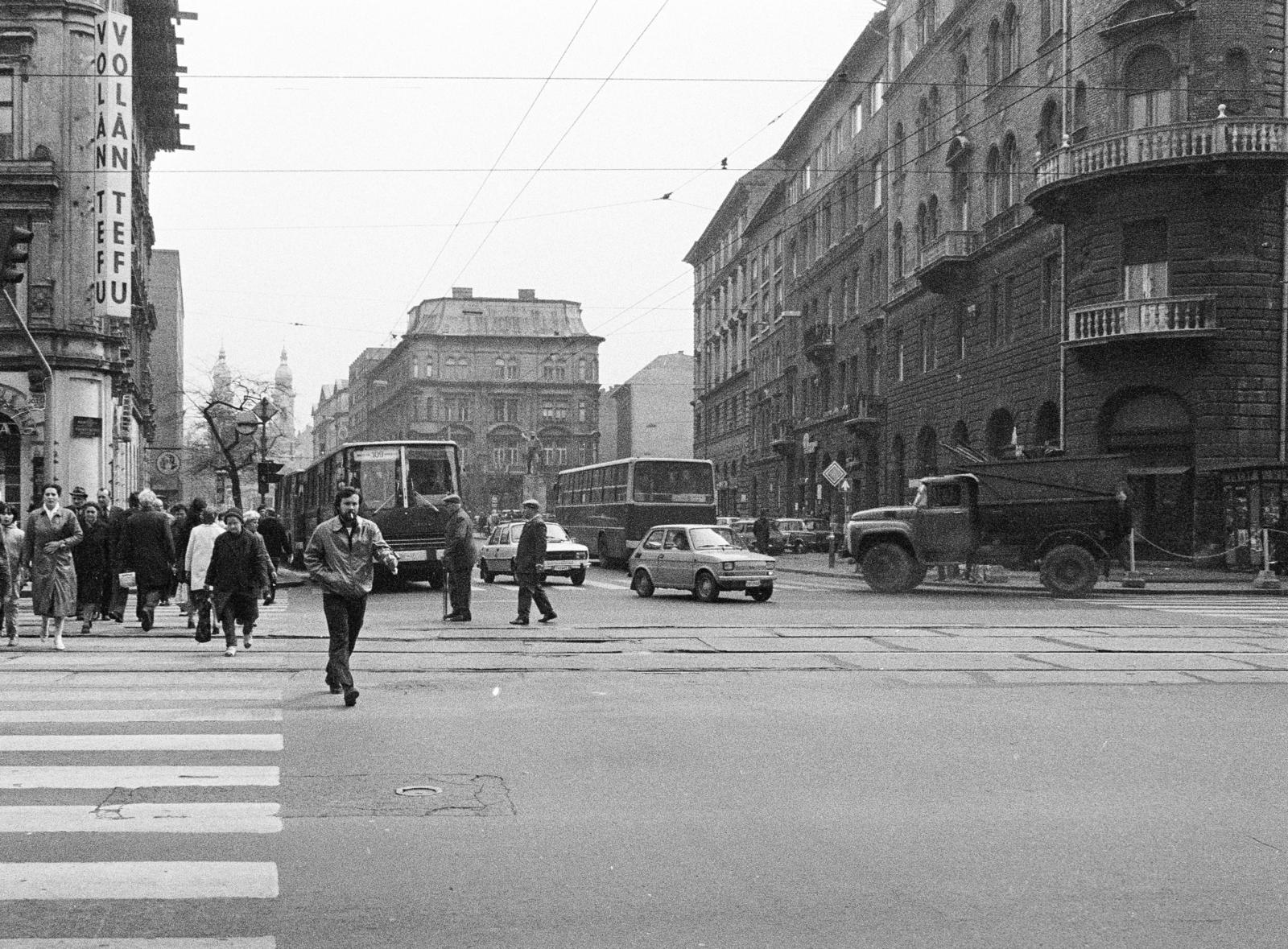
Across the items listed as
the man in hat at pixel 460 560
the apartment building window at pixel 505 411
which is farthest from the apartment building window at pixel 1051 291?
the apartment building window at pixel 505 411

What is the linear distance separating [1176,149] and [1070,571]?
10829 mm

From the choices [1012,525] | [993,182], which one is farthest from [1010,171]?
[1012,525]

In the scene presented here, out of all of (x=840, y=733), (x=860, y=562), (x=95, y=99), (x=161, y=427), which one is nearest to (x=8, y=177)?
(x=95, y=99)

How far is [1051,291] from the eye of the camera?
35.8 m

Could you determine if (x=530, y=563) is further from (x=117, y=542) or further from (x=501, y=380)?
(x=501, y=380)

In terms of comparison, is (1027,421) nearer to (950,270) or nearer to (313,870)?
(950,270)

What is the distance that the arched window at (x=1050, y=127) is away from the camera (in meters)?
35.8

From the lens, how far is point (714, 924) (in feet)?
17.8

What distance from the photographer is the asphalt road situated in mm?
5508

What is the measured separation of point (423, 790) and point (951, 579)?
23841 millimetres

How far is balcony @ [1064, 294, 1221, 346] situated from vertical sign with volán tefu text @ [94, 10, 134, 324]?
2230 centimetres

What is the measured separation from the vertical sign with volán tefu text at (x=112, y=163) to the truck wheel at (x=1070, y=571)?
2138 cm

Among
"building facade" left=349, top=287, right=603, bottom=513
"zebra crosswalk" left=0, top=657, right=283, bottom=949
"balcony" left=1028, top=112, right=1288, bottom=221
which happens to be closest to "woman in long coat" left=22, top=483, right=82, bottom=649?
"zebra crosswalk" left=0, top=657, right=283, bottom=949

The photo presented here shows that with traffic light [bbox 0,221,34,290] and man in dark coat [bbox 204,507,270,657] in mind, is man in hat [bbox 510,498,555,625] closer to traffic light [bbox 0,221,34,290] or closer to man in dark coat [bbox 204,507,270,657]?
man in dark coat [bbox 204,507,270,657]
